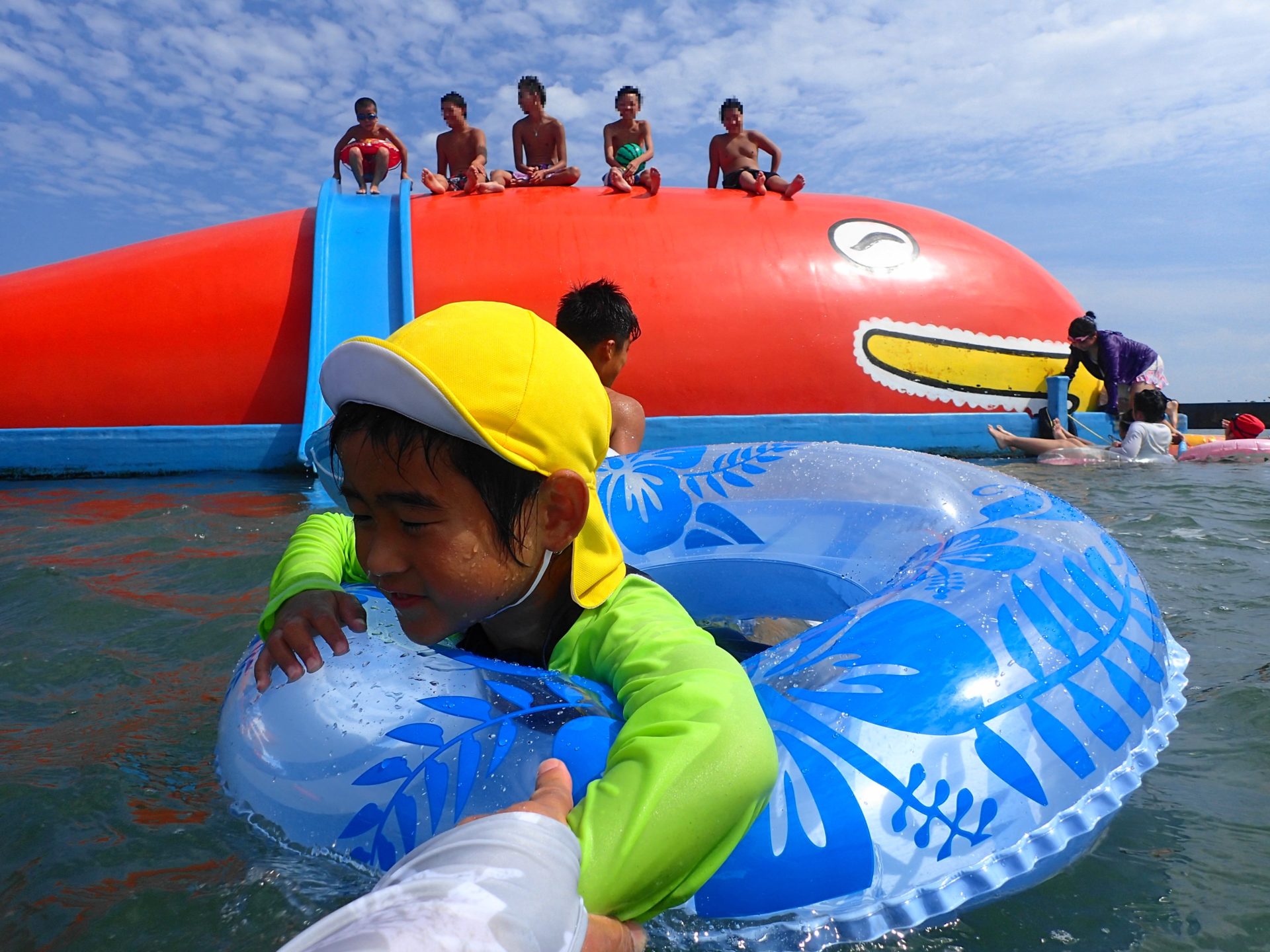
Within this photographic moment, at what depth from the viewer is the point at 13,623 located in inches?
111

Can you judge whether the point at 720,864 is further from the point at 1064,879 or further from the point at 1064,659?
the point at 1064,659

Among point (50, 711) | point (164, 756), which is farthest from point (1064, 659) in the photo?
point (50, 711)

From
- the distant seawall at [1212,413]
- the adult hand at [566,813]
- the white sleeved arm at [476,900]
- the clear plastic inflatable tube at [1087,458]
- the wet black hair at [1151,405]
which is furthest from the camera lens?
the distant seawall at [1212,413]

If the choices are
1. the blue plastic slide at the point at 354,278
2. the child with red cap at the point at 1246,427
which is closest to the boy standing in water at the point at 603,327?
the blue plastic slide at the point at 354,278

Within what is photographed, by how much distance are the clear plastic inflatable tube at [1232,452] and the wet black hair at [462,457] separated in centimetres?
669

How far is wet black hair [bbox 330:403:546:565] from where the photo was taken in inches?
49.9

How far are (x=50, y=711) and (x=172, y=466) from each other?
152 inches

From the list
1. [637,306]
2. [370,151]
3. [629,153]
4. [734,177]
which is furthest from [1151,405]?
[370,151]

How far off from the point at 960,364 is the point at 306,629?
5.83m

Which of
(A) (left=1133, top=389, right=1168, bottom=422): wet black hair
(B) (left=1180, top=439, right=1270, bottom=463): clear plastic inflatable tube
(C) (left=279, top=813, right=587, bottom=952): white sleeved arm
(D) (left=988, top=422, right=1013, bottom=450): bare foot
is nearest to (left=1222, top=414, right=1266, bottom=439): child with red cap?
(B) (left=1180, top=439, right=1270, bottom=463): clear plastic inflatable tube

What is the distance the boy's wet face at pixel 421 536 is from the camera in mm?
1280

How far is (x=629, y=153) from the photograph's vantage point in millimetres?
7973

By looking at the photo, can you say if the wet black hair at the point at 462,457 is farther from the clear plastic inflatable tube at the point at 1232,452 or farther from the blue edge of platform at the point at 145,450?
the clear plastic inflatable tube at the point at 1232,452

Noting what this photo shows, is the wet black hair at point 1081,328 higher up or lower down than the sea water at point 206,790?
higher up
